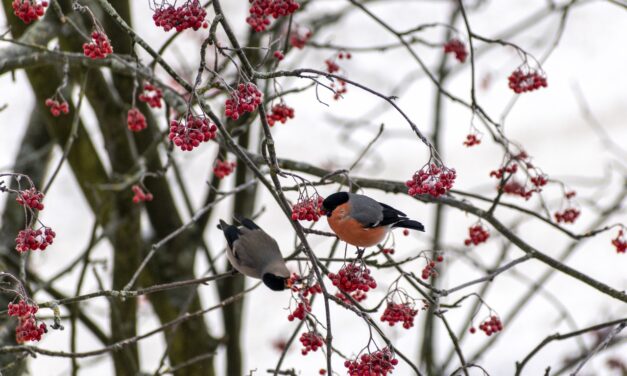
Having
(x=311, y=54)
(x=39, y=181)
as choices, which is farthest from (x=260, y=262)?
(x=311, y=54)

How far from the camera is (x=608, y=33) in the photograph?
11594mm

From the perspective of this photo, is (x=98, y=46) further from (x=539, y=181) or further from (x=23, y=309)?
(x=539, y=181)

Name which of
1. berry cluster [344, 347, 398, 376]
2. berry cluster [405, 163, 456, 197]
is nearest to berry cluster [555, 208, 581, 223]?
berry cluster [405, 163, 456, 197]

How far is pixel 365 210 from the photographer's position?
3178mm

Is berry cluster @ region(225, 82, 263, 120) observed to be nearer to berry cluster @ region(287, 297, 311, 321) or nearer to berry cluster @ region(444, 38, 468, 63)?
berry cluster @ region(287, 297, 311, 321)

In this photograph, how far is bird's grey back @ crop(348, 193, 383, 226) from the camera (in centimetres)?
315

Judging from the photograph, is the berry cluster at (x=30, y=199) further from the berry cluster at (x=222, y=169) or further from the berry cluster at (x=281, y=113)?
the berry cluster at (x=222, y=169)

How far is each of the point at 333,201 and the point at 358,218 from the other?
0.42 feet

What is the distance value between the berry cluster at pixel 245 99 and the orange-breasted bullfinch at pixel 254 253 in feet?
4.93

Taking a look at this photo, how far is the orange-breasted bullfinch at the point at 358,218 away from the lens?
3109 mm

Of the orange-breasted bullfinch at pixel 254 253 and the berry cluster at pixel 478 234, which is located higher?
the orange-breasted bullfinch at pixel 254 253

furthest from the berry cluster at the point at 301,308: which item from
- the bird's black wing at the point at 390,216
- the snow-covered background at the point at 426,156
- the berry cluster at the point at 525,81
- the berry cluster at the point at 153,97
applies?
the snow-covered background at the point at 426,156

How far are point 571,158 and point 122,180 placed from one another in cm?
686

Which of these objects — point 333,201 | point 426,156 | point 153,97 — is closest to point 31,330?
point 333,201
